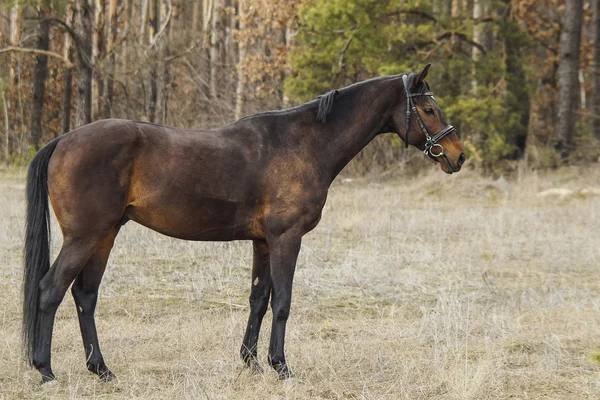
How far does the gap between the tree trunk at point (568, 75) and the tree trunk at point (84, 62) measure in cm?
1201

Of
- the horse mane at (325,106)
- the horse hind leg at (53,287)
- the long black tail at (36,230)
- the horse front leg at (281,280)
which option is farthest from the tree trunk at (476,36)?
the horse hind leg at (53,287)

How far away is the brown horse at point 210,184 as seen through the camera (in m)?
5.16

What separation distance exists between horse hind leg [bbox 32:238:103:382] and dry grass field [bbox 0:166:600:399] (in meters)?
0.16

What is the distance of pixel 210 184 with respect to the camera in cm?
539

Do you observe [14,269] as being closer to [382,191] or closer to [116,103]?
[382,191]

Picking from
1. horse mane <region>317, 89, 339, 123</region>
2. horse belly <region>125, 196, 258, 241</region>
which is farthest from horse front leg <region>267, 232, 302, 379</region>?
horse mane <region>317, 89, 339, 123</region>

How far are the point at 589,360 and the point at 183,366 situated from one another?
2.99m

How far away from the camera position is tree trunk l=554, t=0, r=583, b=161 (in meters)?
20.9

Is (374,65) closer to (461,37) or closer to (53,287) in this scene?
(461,37)

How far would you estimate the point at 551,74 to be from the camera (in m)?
32.1

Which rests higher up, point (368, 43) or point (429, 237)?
point (368, 43)

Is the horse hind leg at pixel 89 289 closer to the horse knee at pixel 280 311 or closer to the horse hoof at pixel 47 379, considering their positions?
the horse hoof at pixel 47 379

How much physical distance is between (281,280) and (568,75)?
58.3 feet

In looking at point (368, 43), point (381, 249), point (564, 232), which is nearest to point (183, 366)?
point (381, 249)
